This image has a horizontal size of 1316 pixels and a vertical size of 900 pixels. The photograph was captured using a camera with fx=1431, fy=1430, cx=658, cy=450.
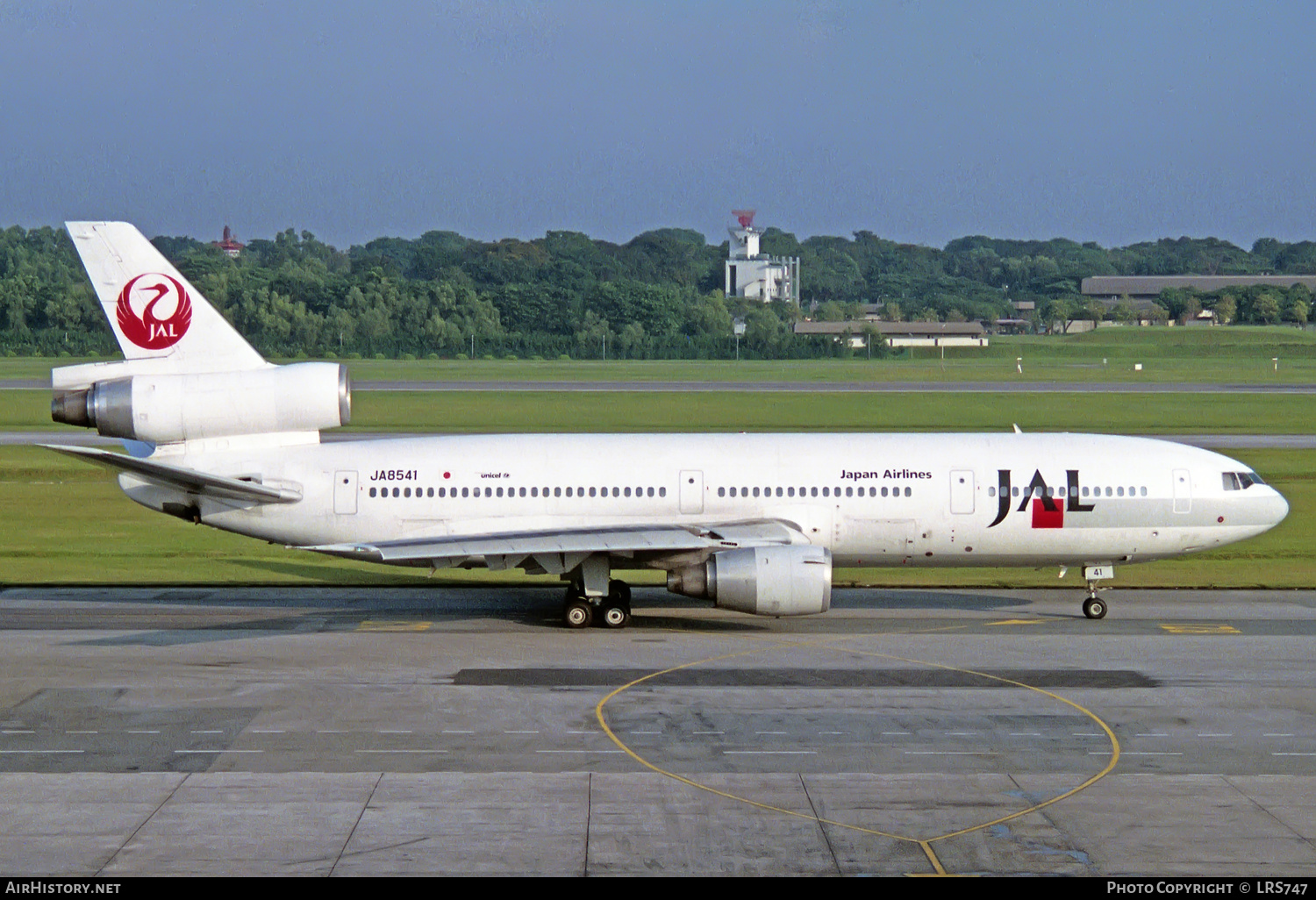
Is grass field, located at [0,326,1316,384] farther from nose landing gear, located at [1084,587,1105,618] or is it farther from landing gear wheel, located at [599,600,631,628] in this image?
landing gear wheel, located at [599,600,631,628]

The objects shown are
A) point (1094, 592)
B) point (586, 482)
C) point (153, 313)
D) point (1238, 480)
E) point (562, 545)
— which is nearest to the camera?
point (562, 545)

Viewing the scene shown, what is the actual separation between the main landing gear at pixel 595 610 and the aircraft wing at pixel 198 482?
Result: 22.8 feet

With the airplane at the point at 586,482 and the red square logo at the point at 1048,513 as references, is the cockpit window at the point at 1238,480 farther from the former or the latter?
the red square logo at the point at 1048,513

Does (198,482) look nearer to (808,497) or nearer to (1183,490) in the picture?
(808,497)

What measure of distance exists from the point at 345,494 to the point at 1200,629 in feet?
65.9

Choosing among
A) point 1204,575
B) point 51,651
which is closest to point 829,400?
point 1204,575

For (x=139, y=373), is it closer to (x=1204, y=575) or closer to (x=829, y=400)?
(x=1204, y=575)

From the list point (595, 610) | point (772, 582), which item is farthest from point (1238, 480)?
point (595, 610)

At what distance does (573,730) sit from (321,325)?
163 m

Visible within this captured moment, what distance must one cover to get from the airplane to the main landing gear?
0.19 feet

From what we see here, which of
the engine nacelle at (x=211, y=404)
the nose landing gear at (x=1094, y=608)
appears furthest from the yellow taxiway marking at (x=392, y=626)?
the nose landing gear at (x=1094, y=608)

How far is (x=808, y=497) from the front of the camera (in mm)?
33750

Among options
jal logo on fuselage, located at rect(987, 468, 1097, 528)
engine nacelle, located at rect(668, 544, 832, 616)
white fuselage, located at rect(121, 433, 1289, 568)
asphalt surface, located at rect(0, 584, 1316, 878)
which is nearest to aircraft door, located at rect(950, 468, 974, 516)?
white fuselage, located at rect(121, 433, 1289, 568)
